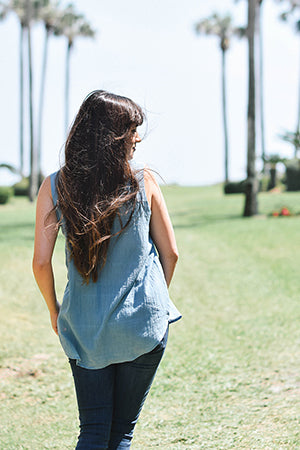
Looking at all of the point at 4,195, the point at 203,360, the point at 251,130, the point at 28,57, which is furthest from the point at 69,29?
the point at 203,360

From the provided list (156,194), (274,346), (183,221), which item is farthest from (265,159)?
(156,194)

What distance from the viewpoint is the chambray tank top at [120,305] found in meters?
2.12

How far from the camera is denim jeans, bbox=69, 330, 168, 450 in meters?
2.19

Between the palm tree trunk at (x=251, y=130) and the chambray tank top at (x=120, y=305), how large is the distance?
1598cm

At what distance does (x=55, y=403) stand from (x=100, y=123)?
3.62m

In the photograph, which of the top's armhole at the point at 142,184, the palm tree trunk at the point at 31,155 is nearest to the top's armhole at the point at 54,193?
the top's armhole at the point at 142,184

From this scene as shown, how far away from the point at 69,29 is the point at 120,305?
43.5 meters

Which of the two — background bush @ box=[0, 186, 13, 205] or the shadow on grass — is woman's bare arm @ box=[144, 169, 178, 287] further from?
background bush @ box=[0, 186, 13, 205]

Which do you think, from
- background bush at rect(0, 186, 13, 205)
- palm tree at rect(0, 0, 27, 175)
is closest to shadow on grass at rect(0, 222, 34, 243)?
background bush at rect(0, 186, 13, 205)

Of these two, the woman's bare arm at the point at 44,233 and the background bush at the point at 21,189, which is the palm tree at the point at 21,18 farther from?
the woman's bare arm at the point at 44,233

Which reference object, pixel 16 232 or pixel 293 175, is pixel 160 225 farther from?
pixel 293 175

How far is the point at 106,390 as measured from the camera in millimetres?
2199

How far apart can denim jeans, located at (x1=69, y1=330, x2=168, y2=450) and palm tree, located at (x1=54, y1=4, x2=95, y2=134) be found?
1664 inches

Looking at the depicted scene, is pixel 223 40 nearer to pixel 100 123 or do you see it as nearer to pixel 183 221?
pixel 183 221
